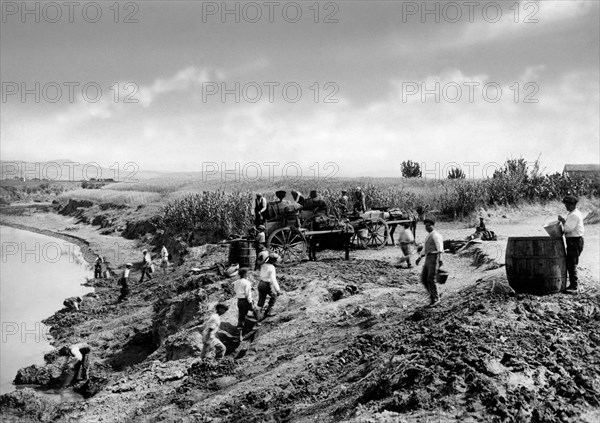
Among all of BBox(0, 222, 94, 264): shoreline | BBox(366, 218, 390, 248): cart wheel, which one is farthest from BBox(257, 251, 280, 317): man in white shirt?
BBox(0, 222, 94, 264): shoreline

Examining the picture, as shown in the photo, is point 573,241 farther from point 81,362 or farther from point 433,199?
point 433,199

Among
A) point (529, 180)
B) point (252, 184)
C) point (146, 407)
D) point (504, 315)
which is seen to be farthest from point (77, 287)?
point (252, 184)

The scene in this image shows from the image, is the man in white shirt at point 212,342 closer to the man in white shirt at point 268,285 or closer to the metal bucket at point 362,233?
the man in white shirt at point 268,285

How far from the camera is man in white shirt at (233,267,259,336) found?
11164 millimetres

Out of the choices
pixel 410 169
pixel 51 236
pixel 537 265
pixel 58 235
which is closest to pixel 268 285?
pixel 537 265

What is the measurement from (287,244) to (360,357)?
8.23 m

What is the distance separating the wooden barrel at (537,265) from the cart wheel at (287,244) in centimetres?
Answer: 836

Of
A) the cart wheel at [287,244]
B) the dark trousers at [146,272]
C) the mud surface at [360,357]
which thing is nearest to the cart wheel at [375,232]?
the mud surface at [360,357]

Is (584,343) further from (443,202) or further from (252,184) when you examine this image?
(252,184)

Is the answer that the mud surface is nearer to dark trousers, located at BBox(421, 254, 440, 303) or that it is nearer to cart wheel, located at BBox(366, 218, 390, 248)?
dark trousers, located at BBox(421, 254, 440, 303)

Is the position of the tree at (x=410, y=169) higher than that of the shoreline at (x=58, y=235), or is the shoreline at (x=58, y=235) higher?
the tree at (x=410, y=169)

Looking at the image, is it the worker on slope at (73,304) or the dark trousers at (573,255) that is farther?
the worker on slope at (73,304)

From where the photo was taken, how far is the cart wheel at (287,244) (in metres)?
16.8

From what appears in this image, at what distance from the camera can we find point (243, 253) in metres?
15.8
